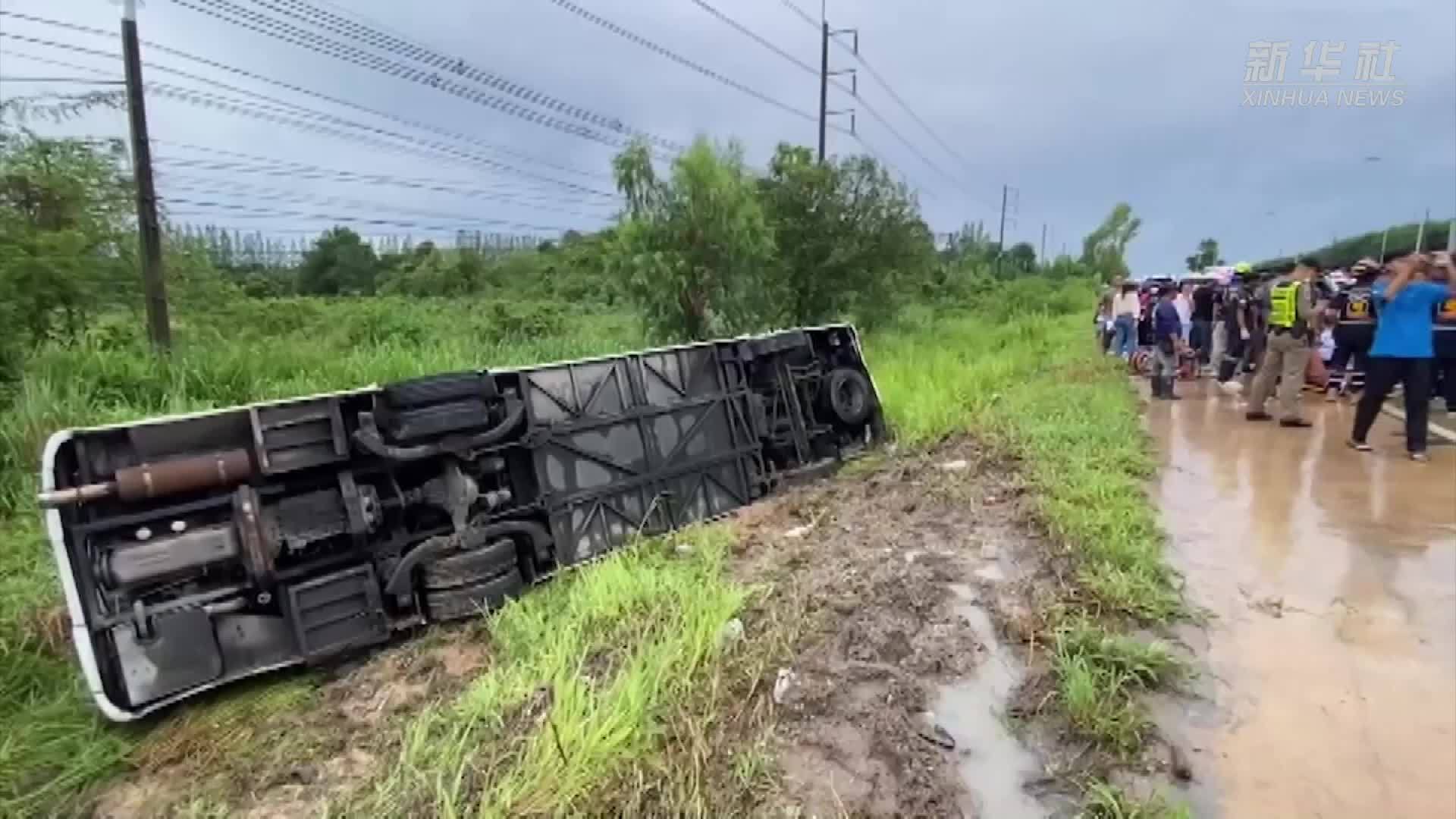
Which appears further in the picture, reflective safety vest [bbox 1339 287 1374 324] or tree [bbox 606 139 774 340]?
tree [bbox 606 139 774 340]

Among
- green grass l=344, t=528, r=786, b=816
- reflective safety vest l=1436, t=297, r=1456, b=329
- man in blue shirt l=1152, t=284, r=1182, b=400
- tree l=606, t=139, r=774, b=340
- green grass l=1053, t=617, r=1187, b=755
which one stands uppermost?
tree l=606, t=139, r=774, b=340

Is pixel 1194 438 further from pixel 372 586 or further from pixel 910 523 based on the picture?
pixel 372 586

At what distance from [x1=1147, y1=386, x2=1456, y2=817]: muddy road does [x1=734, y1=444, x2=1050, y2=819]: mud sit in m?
0.69

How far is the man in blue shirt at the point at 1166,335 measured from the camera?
34.3 feet

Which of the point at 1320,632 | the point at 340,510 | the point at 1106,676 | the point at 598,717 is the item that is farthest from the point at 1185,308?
the point at 598,717

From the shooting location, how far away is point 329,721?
137 inches

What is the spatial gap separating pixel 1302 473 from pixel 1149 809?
4703 millimetres

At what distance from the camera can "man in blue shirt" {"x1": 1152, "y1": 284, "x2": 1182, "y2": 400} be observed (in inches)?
411

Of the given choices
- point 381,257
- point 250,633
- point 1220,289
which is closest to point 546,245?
point 381,257

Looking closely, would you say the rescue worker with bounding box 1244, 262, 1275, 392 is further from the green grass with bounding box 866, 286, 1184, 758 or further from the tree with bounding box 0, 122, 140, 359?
the tree with bounding box 0, 122, 140, 359

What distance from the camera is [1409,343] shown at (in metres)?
6.30

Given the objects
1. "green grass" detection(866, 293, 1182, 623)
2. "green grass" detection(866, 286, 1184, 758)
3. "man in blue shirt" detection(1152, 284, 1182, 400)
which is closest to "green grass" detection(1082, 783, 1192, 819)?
"green grass" detection(866, 286, 1184, 758)

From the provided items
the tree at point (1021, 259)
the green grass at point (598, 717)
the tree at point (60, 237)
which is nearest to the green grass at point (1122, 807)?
the green grass at point (598, 717)

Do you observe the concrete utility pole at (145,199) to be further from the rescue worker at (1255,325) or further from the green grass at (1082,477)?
the rescue worker at (1255,325)
